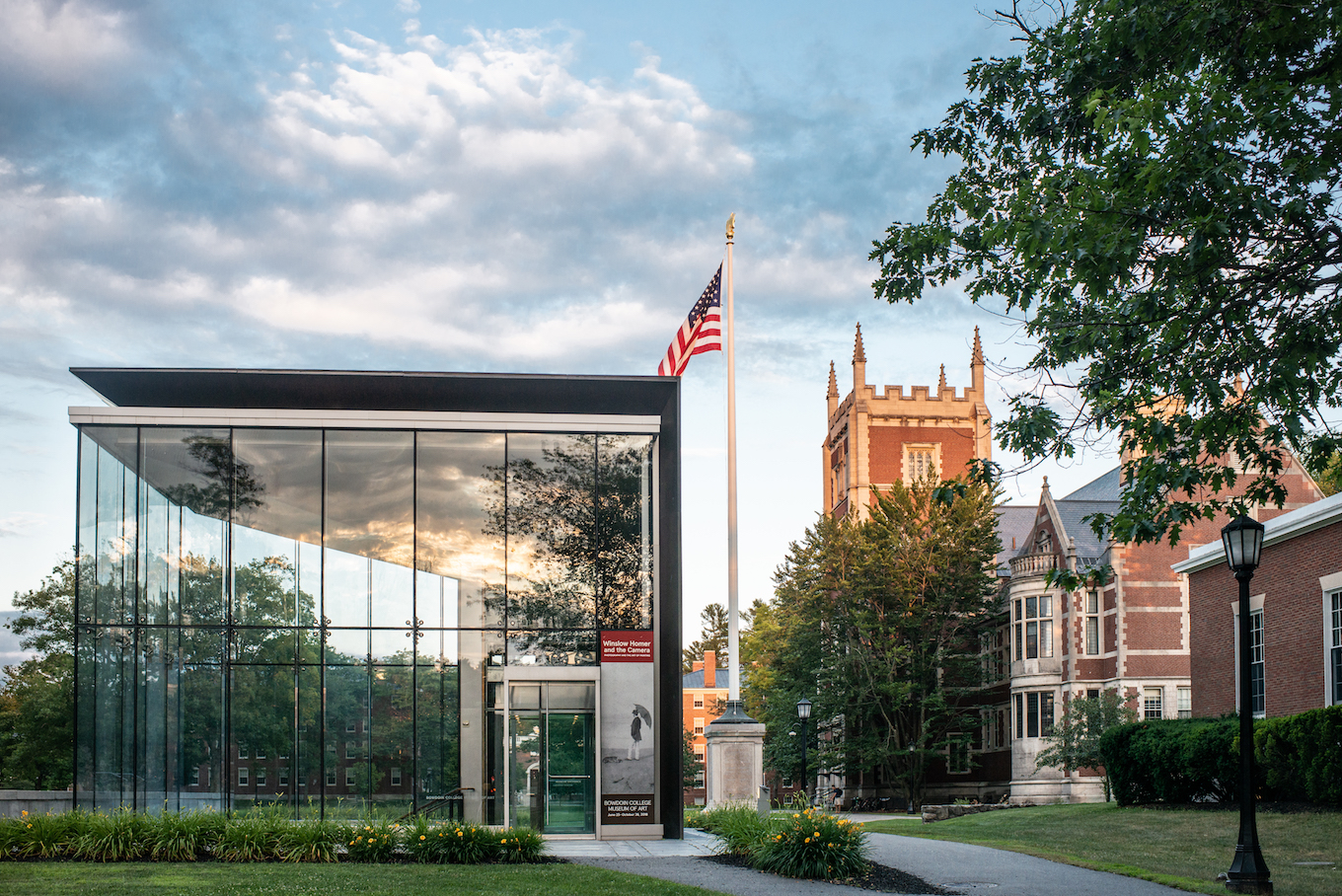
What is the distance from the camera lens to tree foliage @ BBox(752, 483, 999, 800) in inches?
1937

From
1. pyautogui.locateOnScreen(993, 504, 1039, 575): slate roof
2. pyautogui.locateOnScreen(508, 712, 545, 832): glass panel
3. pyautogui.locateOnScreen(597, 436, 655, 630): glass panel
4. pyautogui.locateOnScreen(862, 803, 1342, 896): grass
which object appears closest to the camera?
pyautogui.locateOnScreen(862, 803, 1342, 896): grass

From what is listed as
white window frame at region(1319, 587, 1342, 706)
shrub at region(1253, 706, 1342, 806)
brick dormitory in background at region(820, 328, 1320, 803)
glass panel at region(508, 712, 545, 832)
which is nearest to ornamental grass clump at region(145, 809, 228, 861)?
glass panel at region(508, 712, 545, 832)

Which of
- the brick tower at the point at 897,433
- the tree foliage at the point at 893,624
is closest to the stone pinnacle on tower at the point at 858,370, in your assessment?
the brick tower at the point at 897,433

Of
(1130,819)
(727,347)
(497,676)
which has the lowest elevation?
(1130,819)

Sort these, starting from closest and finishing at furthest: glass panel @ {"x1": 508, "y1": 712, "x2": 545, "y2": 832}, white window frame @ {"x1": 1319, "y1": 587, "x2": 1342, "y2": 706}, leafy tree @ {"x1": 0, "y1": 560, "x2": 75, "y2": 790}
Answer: glass panel @ {"x1": 508, "y1": 712, "x2": 545, "y2": 832} < white window frame @ {"x1": 1319, "y1": 587, "x2": 1342, "y2": 706} < leafy tree @ {"x1": 0, "y1": 560, "x2": 75, "y2": 790}

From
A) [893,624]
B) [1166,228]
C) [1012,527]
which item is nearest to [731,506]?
[1166,228]

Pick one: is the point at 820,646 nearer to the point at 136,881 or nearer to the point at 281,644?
the point at 281,644

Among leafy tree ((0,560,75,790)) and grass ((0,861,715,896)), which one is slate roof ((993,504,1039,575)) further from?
grass ((0,861,715,896))

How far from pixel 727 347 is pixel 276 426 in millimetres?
8722

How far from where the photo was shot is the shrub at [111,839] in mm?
16500

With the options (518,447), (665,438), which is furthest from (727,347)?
(518,447)

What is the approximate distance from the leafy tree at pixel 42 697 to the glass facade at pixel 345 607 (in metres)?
17.2

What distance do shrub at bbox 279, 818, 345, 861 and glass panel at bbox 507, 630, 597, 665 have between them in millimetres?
5704

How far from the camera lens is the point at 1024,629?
4969 centimetres
